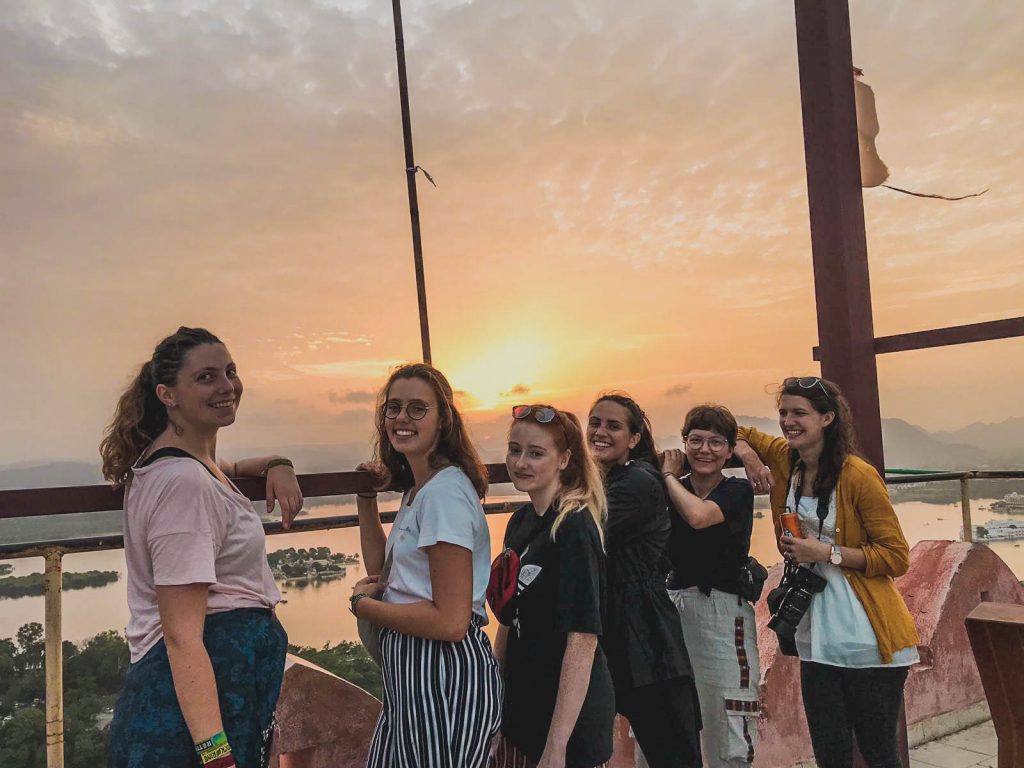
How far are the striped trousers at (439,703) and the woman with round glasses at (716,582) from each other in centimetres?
94

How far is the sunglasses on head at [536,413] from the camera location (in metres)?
1.69

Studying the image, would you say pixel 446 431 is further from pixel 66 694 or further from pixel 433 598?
pixel 66 694

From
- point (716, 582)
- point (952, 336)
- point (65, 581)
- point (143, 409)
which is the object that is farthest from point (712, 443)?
point (65, 581)

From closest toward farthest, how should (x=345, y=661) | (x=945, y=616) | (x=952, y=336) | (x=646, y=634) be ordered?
(x=646, y=634)
(x=345, y=661)
(x=952, y=336)
(x=945, y=616)

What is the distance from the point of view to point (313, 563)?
1679 mm

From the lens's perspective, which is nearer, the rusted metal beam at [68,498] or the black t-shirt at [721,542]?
the rusted metal beam at [68,498]

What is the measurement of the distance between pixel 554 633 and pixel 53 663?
93 centimetres

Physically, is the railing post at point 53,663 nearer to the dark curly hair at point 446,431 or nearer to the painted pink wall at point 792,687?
the painted pink wall at point 792,687

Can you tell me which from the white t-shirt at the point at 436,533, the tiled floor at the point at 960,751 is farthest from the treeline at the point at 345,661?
the tiled floor at the point at 960,751

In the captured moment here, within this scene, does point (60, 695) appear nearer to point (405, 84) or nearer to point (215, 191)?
point (405, 84)

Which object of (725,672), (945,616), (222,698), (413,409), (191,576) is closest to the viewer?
(191,576)

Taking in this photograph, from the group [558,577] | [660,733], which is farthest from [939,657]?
[558,577]

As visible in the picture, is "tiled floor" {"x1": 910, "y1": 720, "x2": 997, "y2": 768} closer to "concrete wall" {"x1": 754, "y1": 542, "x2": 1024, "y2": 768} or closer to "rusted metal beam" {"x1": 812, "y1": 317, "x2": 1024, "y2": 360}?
"concrete wall" {"x1": 754, "y1": 542, "x2": 1024, "y2": 768}

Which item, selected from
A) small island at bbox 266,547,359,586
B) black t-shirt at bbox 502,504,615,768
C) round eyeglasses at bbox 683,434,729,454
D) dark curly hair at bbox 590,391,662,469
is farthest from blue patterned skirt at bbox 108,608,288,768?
round eyeglasses at bbox 683,434,729,454
